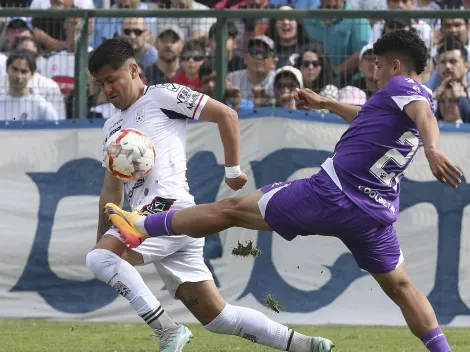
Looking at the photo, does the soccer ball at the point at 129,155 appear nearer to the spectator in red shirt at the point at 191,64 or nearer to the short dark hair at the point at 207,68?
the spectator in red shirt at the point at 191,64

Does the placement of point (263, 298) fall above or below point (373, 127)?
below

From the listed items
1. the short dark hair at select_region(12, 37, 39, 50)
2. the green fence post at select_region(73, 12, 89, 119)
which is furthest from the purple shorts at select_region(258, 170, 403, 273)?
the short dark hair at select_region(12, 37, 39, 50)

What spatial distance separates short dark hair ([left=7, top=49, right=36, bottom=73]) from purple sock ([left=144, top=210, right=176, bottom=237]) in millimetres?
5258

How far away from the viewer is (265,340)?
24.0ft

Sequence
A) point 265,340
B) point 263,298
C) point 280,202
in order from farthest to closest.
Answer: point 263,298 → point 265,340 → point 280,202

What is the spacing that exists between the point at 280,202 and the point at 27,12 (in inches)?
240

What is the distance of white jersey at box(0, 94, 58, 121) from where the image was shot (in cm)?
1174

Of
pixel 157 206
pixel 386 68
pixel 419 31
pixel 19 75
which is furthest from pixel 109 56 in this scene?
pixel 419 31

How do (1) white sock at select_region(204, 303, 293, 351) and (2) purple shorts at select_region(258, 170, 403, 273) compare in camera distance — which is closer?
(2) purple shorts at select_region(258, 170, 403, 273)

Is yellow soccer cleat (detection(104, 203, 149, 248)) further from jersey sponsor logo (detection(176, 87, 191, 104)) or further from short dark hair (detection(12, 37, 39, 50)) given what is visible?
short dark hair (detection(12, 37, 39, 50))

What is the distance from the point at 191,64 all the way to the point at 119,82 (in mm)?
4178

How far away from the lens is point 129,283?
724cm

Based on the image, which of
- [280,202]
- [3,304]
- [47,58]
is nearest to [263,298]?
[3,304]

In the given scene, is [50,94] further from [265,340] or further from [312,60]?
[265,340]
